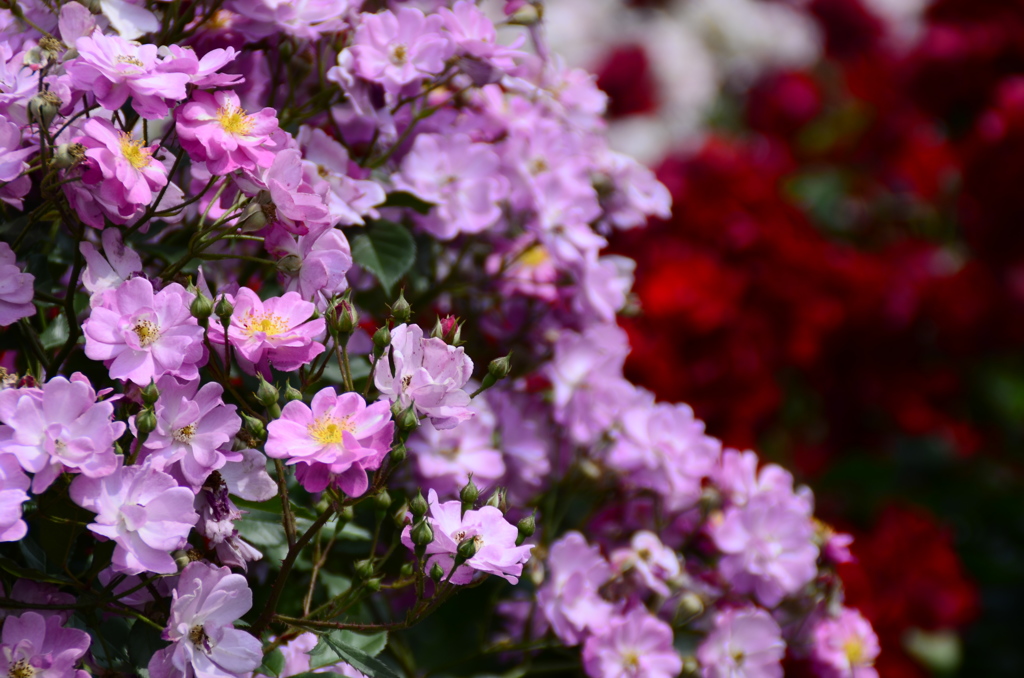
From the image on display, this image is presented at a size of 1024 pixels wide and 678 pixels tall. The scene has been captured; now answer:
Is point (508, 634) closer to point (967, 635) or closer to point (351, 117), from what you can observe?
point (351, 117)

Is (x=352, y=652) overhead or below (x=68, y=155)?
below

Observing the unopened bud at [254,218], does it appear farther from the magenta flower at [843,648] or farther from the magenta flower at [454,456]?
the magenta flower at [843,648]

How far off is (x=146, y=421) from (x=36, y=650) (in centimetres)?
11

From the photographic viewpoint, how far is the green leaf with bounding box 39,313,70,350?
1.55 feet

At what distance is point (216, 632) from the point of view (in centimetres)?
39

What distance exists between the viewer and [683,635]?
26.2 inches

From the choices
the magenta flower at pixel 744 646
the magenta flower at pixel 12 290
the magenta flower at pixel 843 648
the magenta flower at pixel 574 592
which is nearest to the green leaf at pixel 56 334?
the magenta flower at pixel 12 290

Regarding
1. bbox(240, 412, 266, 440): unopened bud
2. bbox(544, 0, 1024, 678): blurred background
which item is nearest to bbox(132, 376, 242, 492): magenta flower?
bbox(240, 412, 266, 440): unopened bud

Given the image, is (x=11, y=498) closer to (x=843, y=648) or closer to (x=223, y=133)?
(x=223, y=133)

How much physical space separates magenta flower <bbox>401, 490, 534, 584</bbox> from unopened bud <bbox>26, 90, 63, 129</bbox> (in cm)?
23

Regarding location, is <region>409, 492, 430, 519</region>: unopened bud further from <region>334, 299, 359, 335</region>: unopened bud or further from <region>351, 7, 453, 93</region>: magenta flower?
<region>351, 7, 453, 93</region>: magenta flower

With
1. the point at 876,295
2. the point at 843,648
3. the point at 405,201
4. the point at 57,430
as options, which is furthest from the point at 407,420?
the point at 876,295

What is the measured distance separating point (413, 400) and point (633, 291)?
2.04ft

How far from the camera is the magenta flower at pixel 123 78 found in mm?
404
